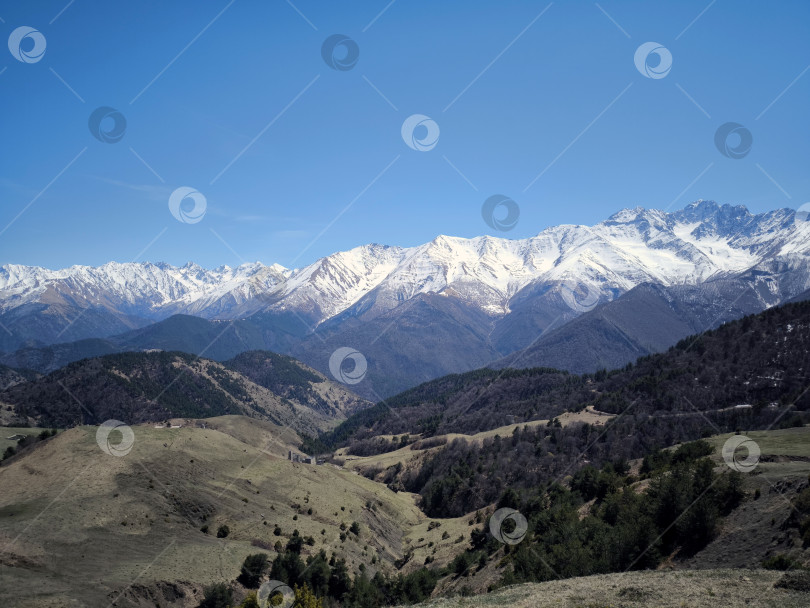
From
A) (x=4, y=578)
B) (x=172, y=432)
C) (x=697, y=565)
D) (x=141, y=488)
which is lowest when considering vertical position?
(x=697, y=565)

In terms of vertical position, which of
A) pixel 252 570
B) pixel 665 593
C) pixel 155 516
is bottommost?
pixel 665 593

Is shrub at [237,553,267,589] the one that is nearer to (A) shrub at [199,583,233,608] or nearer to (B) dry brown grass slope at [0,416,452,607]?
(B) dry brown grass slope at [0,416,452,607]

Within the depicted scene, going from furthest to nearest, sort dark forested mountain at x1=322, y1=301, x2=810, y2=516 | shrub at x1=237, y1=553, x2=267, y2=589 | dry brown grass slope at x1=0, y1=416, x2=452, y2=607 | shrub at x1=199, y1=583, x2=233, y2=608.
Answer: dark forested mountain at x1=322, y1=301, x2=810, y2=516
shrub at x1=237, y1=553, x2=267, y2=589
shrub at x1=199, y1=583, x2=233, y2=608
dry brown grass slope at x1=0, y1=416, x2=452, y2=607

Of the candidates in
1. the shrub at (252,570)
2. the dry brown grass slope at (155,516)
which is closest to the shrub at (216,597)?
the dry brown grass slope at (155,516)

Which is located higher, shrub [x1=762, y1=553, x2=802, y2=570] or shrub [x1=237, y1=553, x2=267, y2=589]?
shrub [x1=237, y1=553, x2=267, y2=589]

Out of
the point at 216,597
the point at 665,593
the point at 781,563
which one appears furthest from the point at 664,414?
the point at 216,597

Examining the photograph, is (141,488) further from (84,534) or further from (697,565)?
(697,565)

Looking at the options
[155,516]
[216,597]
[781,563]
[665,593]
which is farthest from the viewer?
[155,516]

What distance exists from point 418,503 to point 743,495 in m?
107

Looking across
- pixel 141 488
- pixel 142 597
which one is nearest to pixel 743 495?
pixel 142 597

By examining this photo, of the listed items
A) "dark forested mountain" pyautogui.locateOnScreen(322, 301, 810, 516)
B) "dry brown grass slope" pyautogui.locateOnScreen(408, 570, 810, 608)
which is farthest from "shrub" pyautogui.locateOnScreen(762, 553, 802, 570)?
A: "dark forested mountain" pyautogui.locateOnScreen(322, 301, 810, 516)

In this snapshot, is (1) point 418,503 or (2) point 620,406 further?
(2) point 620,406

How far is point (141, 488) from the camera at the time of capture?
249 ft

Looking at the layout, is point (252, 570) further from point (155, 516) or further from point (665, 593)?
point (665, 593)
